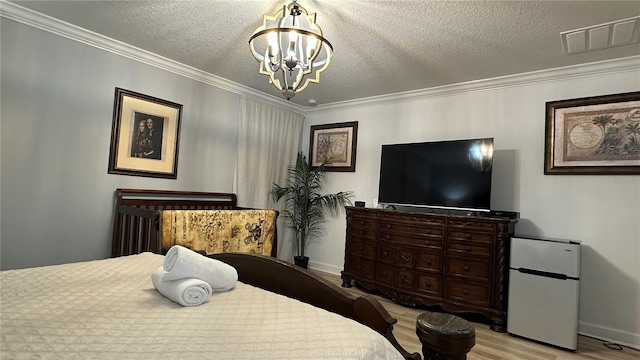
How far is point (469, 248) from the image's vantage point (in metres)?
2.92

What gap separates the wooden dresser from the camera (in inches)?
110

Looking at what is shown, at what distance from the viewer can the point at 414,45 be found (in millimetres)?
2748

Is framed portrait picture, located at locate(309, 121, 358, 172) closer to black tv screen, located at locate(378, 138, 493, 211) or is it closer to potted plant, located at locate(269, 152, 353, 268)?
potted plant, located at locate(269, 152, 353, 268)

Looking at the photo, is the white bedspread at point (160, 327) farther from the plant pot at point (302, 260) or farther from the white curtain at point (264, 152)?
the plant pot at point (302, 260)

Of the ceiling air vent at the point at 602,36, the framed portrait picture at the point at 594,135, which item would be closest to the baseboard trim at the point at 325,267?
the framed portrait picture at the point at 594,135

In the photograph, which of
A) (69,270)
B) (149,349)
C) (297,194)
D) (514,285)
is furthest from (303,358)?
(297,194)

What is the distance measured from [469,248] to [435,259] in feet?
1.13

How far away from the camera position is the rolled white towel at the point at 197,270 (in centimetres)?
123

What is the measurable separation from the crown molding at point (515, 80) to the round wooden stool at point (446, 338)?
3225mm

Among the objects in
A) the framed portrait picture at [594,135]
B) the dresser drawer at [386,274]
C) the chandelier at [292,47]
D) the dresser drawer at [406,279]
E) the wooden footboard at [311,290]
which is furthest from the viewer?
the dresser drawer at [386,274]

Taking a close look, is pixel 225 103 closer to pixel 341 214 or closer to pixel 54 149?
pixel 54 149

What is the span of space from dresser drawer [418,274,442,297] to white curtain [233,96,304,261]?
2160mm

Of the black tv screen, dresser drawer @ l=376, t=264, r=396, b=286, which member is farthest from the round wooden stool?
dresser drawer @ l=376, t=264, r=396, b=286

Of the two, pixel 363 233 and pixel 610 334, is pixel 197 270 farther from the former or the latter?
pixel 610 334
